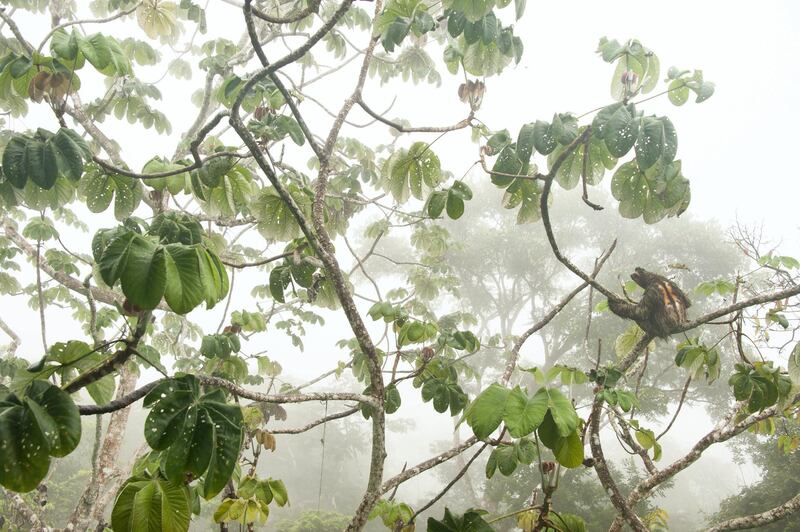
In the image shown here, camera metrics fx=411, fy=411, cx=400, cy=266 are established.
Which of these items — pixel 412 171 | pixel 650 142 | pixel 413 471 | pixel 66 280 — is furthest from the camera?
pixel 66 280

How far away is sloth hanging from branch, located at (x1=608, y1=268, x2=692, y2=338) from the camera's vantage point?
5.35 ft

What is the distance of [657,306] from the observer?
1.67 meters

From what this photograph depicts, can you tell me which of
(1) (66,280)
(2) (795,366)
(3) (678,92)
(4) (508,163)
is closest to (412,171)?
(4) (508,163)

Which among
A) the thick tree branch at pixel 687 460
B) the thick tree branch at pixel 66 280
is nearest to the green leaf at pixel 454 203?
the thick tree branch at pixel 687 460

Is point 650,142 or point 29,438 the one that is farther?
point 650,142

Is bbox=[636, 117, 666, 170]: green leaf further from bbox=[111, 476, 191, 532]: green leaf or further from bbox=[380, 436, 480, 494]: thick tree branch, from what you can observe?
bbox=[111, 476, 191, 532]: green leaf

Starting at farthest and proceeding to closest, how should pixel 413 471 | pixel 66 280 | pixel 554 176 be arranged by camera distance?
pixel 66 280
pixel 413 471
pixel 554 176

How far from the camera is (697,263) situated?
493 inches

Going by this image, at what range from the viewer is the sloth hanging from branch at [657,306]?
1.63m

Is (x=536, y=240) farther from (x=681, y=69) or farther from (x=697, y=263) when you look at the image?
(x=681, y=69)

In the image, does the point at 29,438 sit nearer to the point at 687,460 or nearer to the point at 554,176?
the point at 554,176

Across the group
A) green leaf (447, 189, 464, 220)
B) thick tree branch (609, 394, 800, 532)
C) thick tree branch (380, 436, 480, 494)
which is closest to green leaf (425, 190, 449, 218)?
green leaf (447, 189, 464, 220)

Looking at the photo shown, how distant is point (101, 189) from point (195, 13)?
7.40 ft

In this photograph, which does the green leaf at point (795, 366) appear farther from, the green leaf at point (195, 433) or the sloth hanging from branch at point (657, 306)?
the green leaf at point (195, 433)
